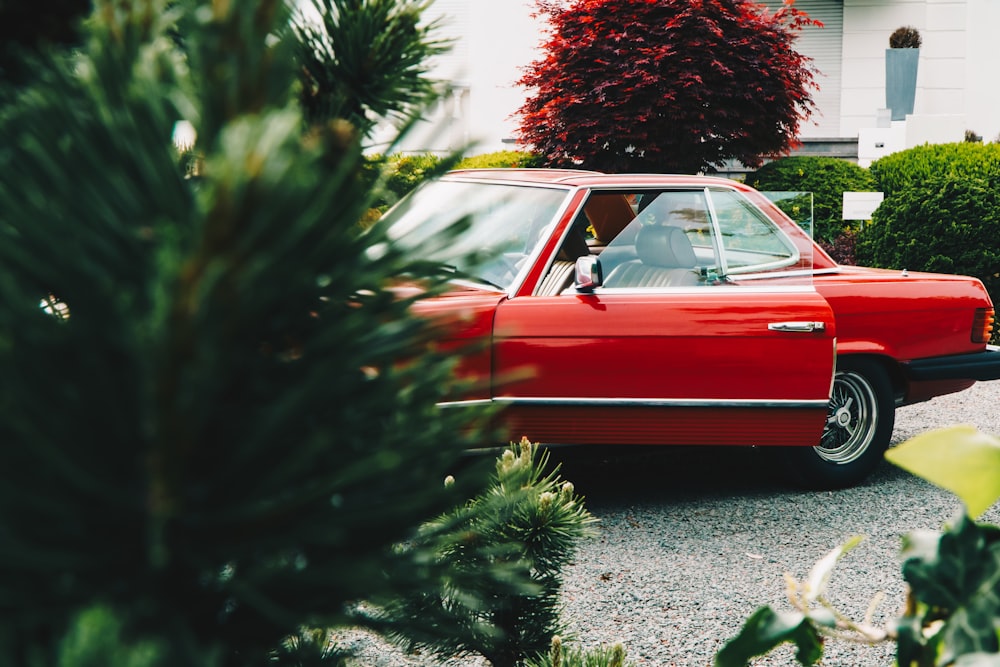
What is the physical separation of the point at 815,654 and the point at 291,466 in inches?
30.2

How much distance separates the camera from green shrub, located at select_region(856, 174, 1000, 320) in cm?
988

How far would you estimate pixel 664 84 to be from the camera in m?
11.9

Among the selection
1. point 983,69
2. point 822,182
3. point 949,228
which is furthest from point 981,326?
point 983,69

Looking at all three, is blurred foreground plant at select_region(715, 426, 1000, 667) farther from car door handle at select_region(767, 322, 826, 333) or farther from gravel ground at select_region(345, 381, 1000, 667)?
car door handle at select_region(767, 322, 826, 333)

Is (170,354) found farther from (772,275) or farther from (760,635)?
(772,275)

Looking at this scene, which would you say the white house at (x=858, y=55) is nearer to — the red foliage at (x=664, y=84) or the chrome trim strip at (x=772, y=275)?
the red foliage at (x=664, y=84)

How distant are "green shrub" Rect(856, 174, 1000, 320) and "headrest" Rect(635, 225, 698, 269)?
17.8 ft

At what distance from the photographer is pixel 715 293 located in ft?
16.9

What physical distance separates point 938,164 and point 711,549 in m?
7.27

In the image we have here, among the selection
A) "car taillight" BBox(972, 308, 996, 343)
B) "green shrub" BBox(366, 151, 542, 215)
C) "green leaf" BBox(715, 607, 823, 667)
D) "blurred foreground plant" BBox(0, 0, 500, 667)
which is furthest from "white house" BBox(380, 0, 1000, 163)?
"blurred foreground plant" BBox(0, 0, 500, 667)

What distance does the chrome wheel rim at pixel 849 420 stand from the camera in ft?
18.8

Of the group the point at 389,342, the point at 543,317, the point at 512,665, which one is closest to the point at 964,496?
the point at 389,342

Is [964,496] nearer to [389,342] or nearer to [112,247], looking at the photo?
[389,342]

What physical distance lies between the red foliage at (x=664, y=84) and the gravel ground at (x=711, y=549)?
20.4 feet
